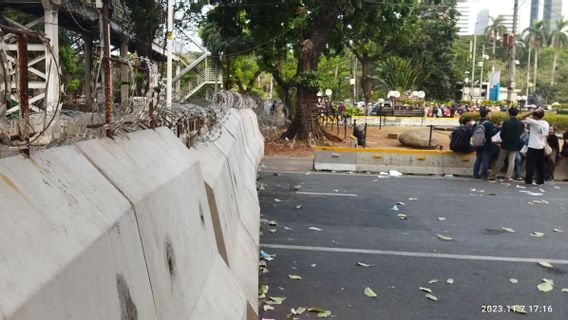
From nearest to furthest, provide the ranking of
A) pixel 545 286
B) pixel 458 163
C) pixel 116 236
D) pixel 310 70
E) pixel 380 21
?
1. pixel 116 236
2. pixel 545 286
3. pixel 458 163
4. pixel 310 70
5. pixel 380 21

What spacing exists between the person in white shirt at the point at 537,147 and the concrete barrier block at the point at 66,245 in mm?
11759

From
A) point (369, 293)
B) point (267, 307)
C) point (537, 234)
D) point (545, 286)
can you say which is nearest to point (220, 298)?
point (267, 307)

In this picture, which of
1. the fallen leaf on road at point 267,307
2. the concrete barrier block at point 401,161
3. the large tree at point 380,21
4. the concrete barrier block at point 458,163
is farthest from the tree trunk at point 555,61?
the fallen leaf on road at point 267,307

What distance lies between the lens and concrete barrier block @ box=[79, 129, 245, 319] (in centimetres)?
258

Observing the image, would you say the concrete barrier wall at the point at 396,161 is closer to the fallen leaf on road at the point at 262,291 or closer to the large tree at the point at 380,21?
the large tree at the point at 380,21

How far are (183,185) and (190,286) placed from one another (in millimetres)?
706

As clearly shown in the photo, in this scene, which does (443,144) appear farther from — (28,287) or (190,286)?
(28,287)

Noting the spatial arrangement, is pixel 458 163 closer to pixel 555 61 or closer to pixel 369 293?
pixel 369 293

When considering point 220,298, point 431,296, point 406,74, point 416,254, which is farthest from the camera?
point 406,74

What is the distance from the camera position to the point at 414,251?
674cm

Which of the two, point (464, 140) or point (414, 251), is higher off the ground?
point (464, 140)

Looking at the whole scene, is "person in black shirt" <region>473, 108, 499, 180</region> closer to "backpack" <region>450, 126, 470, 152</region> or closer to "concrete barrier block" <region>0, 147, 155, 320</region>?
"backpack" <region>450, 126, 470, 152</region>

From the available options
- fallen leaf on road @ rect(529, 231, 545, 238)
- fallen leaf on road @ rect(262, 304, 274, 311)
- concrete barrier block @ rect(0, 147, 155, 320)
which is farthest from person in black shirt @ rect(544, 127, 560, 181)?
concrete barrier block @ rect(0, 147, 155, 320)

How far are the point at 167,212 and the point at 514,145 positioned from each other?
11.4 meters
